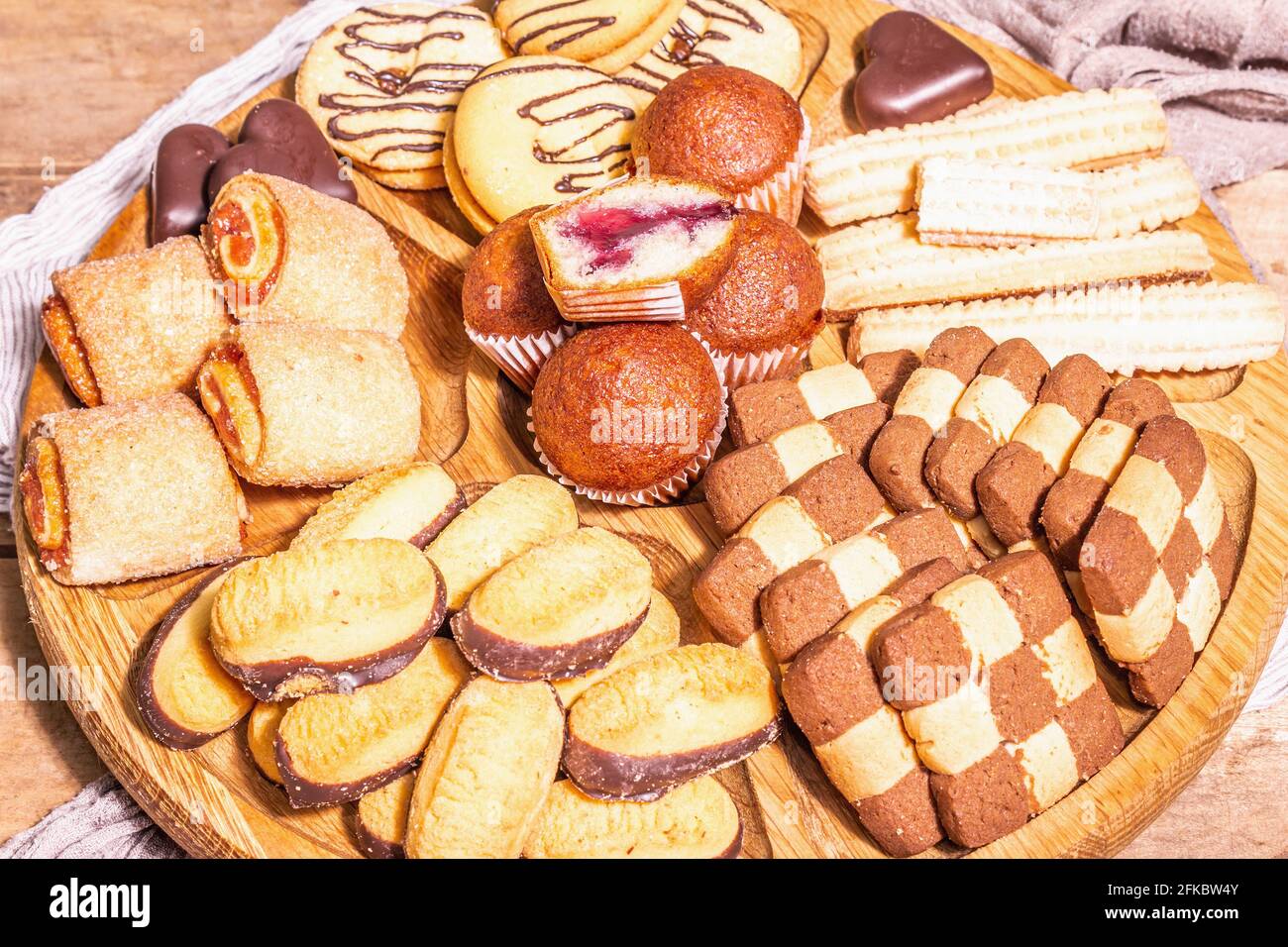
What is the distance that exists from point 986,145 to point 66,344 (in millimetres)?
2916

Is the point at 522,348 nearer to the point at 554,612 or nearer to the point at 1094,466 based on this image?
the point at 554,612

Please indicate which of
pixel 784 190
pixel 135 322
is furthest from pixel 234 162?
pixel 784 190

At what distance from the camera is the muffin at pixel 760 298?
10.8 ft

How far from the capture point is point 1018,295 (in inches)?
146

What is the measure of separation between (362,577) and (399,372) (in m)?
0.97

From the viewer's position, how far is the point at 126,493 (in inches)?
123

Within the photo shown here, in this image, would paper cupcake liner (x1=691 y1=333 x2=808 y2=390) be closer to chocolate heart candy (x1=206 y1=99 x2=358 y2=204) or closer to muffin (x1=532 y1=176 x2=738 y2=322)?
muffin (x1=532 y1=176 x2=738 y2=322)

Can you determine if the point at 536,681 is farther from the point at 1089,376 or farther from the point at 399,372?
the point at 1089,376

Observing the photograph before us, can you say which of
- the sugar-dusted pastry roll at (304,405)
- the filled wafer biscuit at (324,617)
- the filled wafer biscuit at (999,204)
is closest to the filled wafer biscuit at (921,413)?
the filled wafer biscuit at (999,204)

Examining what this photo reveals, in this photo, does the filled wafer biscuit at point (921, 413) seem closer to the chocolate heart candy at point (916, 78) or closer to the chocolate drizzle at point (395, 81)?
the chocolate heart candy at point (916, 78)

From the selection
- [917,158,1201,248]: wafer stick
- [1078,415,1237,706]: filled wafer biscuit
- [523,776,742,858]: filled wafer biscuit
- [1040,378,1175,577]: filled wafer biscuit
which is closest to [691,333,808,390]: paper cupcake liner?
[917,158,1201,248]: wafer stick

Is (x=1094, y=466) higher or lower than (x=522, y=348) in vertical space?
higher

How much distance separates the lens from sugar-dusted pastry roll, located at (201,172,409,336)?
11.3 feet

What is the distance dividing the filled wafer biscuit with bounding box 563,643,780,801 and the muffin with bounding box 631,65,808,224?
57.7 inches
